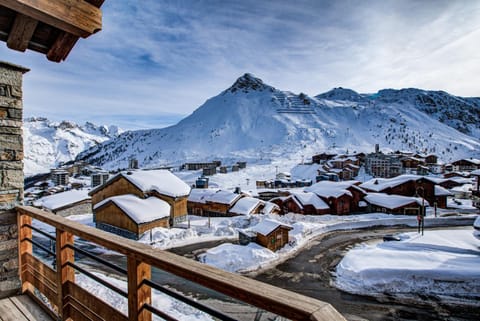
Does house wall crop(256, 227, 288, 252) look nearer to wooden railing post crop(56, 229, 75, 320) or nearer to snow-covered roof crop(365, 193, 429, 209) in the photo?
wooden railing post crop(56, 229, 75, 320)

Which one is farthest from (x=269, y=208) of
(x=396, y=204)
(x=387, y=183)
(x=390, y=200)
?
(x=387, y=183)

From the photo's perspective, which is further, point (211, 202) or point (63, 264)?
point (211, 202)

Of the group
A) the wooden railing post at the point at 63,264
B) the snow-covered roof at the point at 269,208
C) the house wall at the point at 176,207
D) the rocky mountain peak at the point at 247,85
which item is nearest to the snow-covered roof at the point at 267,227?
the snow-covered roof at the point at 269,208

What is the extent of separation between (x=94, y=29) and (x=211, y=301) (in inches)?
439

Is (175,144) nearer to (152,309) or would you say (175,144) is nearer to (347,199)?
(347,199)

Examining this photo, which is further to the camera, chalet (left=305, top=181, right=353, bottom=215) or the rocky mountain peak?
the rocky mountain peak

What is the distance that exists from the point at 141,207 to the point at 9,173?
695 inches

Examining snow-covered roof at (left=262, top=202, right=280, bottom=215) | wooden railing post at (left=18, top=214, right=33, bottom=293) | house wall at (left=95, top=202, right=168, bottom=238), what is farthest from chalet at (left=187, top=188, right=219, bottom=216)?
wooden railing post at (left=18, top=214, right=33, bottom=293)

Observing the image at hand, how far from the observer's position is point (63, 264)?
2645mm

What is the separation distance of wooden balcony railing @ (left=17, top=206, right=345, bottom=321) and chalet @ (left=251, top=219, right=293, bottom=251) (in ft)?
47.5

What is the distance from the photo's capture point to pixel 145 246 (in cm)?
183

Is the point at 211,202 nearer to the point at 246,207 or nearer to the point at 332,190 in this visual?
the point at 246,207

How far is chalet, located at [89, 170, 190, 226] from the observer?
22.2 meters

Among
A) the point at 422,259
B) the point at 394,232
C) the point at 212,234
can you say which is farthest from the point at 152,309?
the point at 394,232
